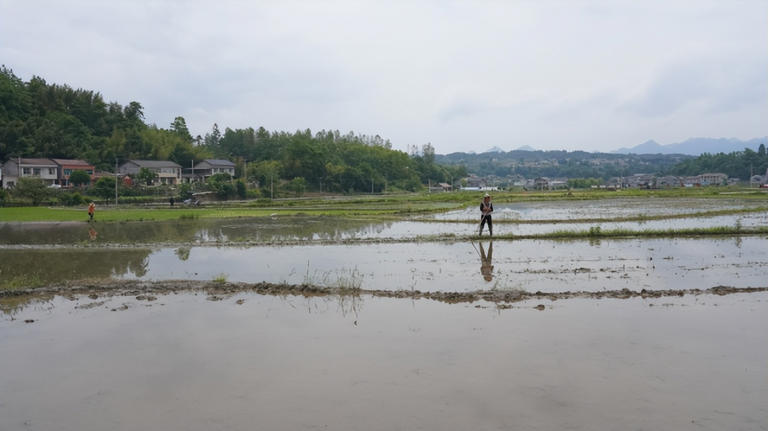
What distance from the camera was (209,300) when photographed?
1005 cm

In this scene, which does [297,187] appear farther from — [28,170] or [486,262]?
[486,262]

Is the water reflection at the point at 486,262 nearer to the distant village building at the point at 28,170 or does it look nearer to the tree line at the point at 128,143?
the tree line at the point at 128,143

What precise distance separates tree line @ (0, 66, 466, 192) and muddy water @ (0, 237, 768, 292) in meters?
46.9

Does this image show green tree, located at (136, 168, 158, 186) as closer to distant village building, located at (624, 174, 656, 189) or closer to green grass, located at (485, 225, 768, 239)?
green grass, located at (485, 225, 768, 239)

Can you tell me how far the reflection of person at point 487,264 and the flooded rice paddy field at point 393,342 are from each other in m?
0.14

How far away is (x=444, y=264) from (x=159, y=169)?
65.2 m

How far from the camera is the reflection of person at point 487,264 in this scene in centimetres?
1174

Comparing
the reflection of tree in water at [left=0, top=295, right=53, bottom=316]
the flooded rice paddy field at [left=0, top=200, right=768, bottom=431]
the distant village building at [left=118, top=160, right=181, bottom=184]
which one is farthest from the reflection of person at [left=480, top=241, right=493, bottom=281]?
the distant village building at [left=118, top=160, right=181, bottom=184]

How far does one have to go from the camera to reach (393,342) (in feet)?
23.8

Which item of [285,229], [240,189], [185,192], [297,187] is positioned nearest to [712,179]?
[297,187]

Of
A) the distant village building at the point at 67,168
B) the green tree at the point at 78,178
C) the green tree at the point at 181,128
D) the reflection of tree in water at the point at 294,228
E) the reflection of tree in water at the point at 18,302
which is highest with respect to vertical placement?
the green tree at the point at 181,128

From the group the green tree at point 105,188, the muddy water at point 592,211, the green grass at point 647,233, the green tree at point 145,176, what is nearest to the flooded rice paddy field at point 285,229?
the green grass at point 647,233

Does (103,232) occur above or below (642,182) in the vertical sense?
below

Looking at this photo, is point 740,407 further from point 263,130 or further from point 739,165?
point 739,165
